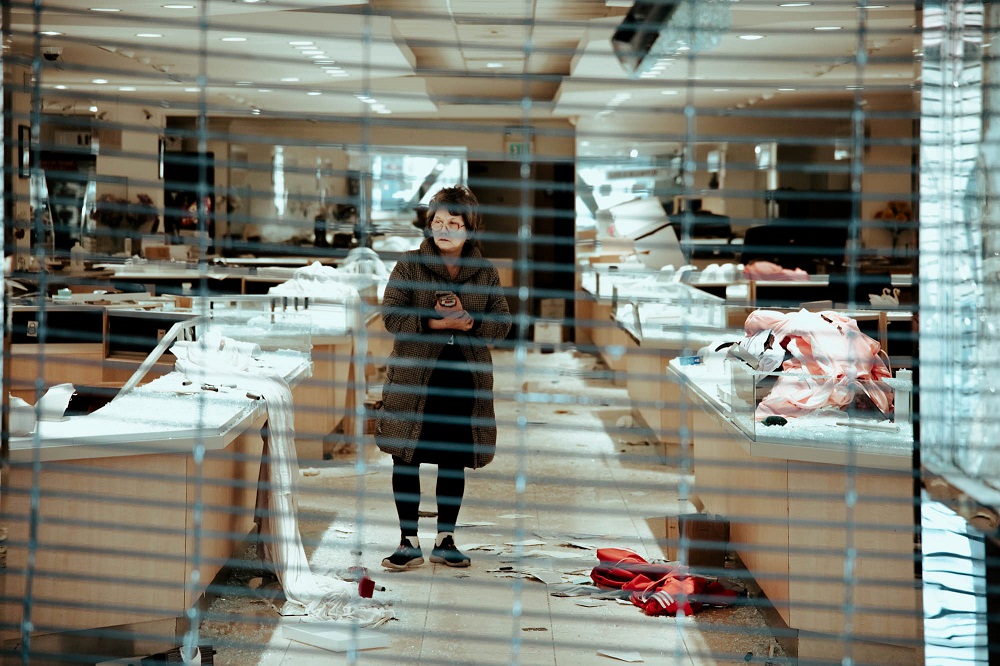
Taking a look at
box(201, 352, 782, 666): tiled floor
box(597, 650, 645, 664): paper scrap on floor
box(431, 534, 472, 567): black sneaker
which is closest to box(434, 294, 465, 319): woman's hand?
box(201, 352, 782, 666): tiled floor

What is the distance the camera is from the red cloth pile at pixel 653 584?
11.5 feet

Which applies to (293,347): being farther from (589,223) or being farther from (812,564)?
(589,223)

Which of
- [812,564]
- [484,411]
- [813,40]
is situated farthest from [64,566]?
[813,40]

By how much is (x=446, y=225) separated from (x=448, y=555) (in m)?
1.15

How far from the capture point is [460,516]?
4.80 m

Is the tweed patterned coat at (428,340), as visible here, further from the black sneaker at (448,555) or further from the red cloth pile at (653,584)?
the red cloth pile at (653,584)

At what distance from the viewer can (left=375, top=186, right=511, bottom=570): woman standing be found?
3.83m

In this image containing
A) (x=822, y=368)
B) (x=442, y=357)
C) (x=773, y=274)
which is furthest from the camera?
(x=773, y=274)

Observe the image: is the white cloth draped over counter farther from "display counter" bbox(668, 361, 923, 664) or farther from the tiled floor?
"display counter" bbox(668, 361, 923, 664)

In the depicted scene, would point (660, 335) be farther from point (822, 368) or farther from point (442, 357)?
point (822, 368)

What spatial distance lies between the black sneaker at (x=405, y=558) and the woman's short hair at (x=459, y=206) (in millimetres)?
1098

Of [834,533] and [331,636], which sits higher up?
[834,533]

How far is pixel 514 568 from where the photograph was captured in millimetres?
3979

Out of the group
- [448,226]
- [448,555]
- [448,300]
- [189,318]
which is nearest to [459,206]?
[448,226]
